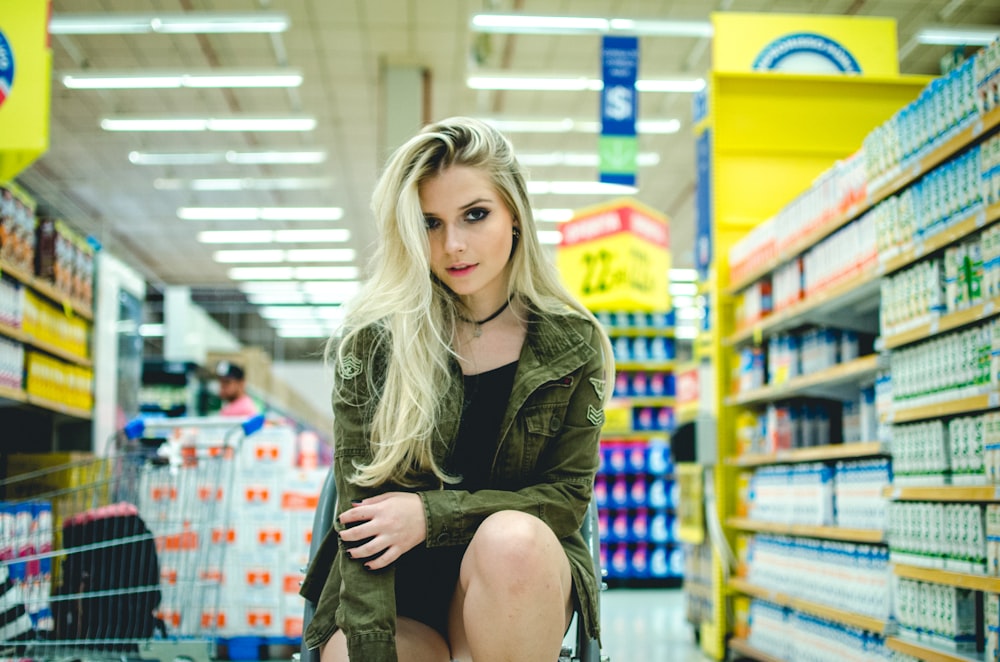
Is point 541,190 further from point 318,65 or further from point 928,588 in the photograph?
point 928,588

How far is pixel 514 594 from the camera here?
1.41m

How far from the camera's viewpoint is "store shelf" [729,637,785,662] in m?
3.90

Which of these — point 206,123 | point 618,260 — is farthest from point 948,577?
point 206,123

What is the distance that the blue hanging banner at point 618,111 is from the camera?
8195 mm

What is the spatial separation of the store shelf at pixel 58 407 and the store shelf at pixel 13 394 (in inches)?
2.2

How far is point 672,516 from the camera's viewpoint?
28.8 feet

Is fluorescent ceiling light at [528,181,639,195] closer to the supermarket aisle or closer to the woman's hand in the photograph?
the supermarket aisle

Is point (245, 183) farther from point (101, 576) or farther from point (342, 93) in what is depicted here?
point (101, 576)

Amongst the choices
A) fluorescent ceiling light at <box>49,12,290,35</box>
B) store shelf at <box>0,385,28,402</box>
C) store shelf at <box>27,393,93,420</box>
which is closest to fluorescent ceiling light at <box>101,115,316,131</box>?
fluorescent ceiling light at <box>49,12,290,35</box>

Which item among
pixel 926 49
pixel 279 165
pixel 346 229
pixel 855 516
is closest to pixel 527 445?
pixel 855 516

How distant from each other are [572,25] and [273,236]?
884 cm

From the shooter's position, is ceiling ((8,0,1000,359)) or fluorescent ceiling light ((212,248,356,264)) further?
fluorescent ceiling light ((212,248,356,264))

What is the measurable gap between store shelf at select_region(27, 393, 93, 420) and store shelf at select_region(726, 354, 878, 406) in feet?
10.5

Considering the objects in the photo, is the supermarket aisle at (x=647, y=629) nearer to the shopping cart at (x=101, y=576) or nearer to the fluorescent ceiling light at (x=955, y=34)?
the shopping cart at (x=101, y=576)
